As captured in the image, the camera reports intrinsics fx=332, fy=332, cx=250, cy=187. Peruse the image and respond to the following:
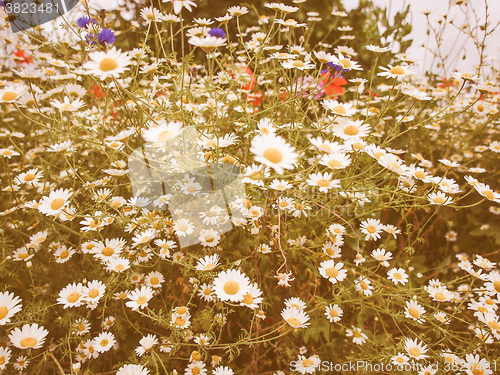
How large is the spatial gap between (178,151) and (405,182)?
82 cm

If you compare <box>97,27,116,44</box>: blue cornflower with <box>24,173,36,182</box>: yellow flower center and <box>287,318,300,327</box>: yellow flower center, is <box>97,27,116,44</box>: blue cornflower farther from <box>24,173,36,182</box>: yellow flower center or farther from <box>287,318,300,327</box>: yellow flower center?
<box>287,318,300,327</box>: yellow flower center

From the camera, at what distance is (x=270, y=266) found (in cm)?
129

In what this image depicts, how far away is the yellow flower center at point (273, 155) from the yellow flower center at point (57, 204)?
731 millimetres

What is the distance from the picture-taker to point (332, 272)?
108 cm

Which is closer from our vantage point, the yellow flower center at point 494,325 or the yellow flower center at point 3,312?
the yellow flower center at point 3,312


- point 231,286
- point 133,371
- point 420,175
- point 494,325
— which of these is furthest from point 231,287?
point 494,325

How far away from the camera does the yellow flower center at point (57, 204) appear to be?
41.7 inches

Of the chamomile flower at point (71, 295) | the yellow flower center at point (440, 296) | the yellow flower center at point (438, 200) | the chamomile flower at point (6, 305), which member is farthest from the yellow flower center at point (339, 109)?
the chamomile flower at point (6, 305)

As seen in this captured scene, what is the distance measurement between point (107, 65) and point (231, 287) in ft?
2.09

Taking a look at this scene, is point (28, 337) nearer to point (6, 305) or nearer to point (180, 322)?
point (6, 305)

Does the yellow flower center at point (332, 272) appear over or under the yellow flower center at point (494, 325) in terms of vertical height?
over

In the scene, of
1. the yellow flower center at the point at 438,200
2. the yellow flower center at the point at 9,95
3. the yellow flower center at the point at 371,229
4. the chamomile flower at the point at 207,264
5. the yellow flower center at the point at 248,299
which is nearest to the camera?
the yellow flower center at the point at 248,299

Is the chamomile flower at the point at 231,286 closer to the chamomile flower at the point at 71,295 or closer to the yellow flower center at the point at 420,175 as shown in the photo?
the chamomile flower at the point at 71,295

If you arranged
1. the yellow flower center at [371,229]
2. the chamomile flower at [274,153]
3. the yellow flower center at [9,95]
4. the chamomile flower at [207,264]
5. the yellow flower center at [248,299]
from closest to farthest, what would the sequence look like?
the chamomile flower at [274,153] → the yellow flower center at [248,299] → the chamomile flower at [207,264] → the yellow flower center at [9,95] → the yellow flower center at [371,229]
